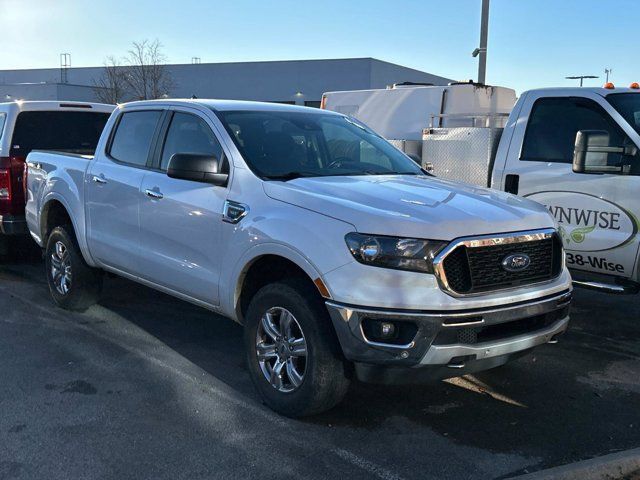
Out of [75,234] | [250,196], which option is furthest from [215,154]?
[75,234]

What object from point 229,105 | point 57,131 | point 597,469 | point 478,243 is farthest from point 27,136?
point 597,469

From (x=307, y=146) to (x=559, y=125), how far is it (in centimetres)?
267

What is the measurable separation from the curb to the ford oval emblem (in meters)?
1.09

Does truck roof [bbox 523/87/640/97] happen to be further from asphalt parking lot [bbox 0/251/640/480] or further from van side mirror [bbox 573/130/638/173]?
asphalt parking lot [bbox 0/251/640/480]

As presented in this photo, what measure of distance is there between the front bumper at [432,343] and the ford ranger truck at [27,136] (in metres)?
5.63

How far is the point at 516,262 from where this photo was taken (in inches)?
148

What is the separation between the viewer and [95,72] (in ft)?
172

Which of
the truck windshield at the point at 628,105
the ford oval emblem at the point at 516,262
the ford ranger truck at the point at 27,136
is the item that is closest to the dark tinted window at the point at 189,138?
the ford oval emblem at the point at 516,262

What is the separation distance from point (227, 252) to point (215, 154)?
77 centimetres

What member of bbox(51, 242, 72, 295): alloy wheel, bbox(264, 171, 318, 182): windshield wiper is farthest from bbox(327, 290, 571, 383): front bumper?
bbox(51, 242, 72, 295): alloy wheel

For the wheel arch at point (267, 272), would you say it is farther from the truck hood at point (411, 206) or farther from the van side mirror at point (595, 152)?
the van side mirror at point (595, 152)

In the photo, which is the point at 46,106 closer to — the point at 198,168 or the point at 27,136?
the point at 27,136

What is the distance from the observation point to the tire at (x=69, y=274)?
6242 mm

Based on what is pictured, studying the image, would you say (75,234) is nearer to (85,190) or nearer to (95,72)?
(85,190)
